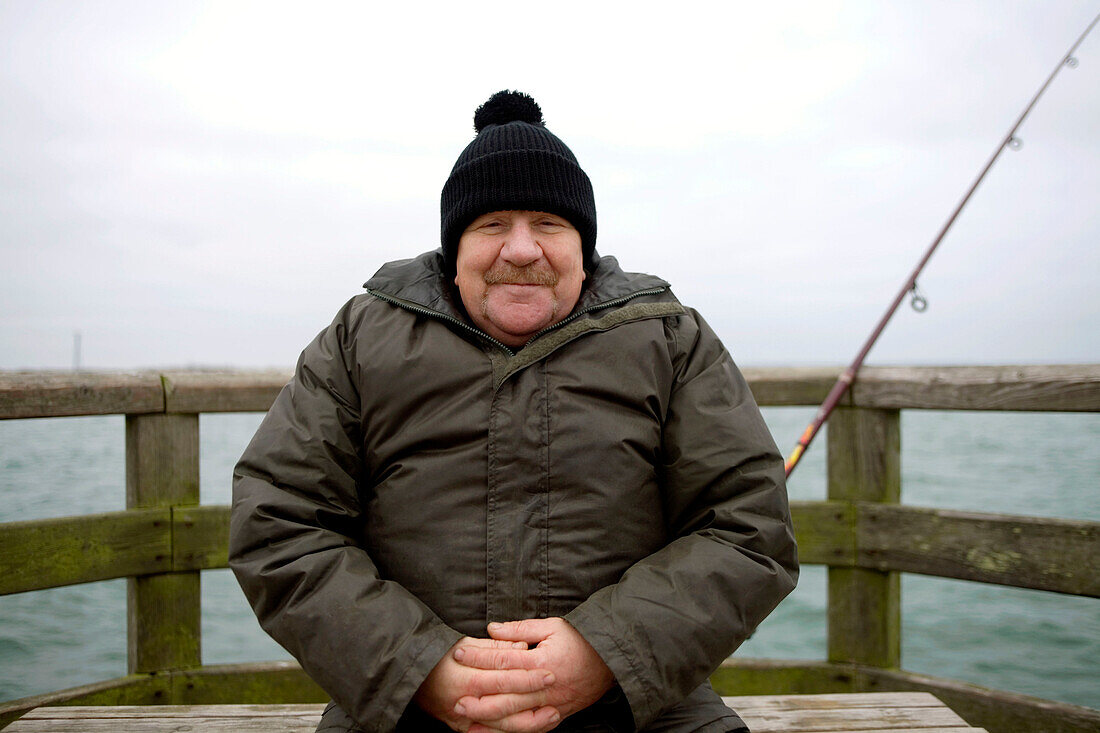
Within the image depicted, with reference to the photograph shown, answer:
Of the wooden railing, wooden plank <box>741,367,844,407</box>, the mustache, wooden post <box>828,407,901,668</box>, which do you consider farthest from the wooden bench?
the mustache

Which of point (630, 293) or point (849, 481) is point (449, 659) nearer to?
point (630, 293)

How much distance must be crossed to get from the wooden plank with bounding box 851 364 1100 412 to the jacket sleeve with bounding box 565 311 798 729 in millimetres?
1093

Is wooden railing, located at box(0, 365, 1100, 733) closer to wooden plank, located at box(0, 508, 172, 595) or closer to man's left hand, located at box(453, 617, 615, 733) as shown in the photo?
wooden plank, located at box(0, 508, 172, 595)

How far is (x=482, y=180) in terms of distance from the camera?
177cm

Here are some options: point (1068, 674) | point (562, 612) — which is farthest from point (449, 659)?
point (1068, 674)

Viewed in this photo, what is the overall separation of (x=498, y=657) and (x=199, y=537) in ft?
4.79

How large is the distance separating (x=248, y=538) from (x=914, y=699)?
1683 mm

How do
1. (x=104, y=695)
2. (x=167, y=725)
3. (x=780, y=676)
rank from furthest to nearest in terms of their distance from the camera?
(x=780, y=676) < (x=104, y=695) < (x=167, y=725)

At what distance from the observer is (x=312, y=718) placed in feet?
6.51

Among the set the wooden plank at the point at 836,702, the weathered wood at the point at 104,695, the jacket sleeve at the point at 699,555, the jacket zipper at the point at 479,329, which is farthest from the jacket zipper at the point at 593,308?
the weathered wood at the point at 104,695

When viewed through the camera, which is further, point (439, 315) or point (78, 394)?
point (78, 394)

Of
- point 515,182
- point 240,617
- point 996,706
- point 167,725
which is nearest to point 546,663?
point 515,182

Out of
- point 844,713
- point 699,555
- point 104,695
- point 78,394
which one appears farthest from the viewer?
point 104,695

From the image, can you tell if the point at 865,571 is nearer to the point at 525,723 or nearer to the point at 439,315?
the point at 525,723
